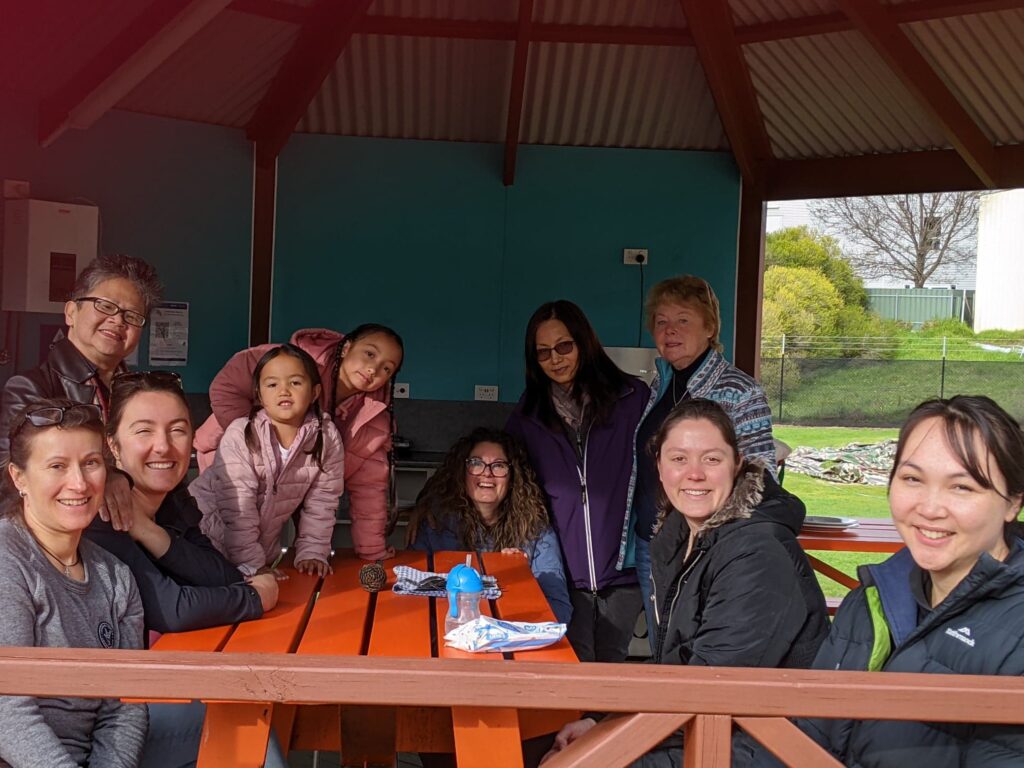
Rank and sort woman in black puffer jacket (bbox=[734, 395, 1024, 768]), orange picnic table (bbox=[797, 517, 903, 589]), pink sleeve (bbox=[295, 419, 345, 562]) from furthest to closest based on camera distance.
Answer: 1. orange picnic table (bbox=[797, 517, 903, 589])
2. pink sleeve (bbox=[295, 419, 345, 562])
3. woman in black puffer jacket (bbox=[734, 395, 1024, 768])

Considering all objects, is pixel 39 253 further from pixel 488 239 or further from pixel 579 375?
pixel 579 375

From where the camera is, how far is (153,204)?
6.95m

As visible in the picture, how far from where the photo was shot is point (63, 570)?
8.07ft

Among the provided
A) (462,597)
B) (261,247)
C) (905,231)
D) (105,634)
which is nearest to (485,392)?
(261,247)

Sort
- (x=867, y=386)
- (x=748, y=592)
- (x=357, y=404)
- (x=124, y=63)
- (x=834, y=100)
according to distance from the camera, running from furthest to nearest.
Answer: (x=867, y=386) → (x=834, y=100) → (x=124, y=63) → (x=357, y=404) → (x=748, y=592)

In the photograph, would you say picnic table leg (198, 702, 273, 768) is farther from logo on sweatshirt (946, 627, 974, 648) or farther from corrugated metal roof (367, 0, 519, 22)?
corrugated metal roof (367, 0, 519, 22)

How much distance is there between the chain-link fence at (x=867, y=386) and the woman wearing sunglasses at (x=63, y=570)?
44.8 feet

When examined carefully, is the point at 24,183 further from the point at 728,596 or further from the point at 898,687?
the point at 898,687

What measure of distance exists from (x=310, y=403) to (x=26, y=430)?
110cm

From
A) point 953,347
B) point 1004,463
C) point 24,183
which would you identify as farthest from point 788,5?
point 953,347

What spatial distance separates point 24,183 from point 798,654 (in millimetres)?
5328

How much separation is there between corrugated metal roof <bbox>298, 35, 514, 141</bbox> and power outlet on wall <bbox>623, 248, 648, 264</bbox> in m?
1.21

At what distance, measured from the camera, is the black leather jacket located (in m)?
3.09

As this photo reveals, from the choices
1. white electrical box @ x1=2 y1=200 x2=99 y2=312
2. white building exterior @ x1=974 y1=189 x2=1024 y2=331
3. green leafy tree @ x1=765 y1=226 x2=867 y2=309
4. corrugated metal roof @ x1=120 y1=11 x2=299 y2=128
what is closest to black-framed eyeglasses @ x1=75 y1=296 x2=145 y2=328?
white electrical box @ x1=2 y1=200 x2=99 y2=312
